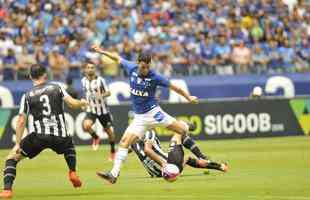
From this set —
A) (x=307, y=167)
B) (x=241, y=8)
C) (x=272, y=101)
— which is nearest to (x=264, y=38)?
(x=241, y=8)

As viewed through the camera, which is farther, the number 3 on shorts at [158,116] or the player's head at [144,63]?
the number 3 on shorts at [158,116]

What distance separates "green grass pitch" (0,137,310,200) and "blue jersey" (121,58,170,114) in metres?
1.35

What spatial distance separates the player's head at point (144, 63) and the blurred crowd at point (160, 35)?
14314 millimetres

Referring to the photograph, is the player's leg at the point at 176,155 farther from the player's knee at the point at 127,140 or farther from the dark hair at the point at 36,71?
the dark hair at the point at 36,71

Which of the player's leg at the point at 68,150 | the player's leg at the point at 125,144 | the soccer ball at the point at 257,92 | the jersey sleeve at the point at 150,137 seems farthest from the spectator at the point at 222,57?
the player's leg at the point at 68,150

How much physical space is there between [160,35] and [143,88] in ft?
58.5

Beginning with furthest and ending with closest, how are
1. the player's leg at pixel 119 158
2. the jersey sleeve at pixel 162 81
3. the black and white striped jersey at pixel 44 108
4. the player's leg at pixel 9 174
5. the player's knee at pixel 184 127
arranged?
the player's knee at pixel 184 127
the jersey sleeve at pixel 162 81
the player's leg at pixel 119 158
the black and white striped jersey at pixel 44 108
the player's leg at pixel 9 174

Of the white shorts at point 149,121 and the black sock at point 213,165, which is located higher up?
the white shorts at point 149,121

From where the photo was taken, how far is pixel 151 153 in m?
16.9

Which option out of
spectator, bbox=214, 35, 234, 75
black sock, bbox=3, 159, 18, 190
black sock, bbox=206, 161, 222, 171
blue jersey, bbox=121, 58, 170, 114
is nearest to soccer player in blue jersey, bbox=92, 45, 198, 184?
blue jersey, bbox=121, 58, 170, 114

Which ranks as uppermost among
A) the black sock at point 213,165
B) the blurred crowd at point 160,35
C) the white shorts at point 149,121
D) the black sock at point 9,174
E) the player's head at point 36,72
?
the blurred crowd at point 160,35

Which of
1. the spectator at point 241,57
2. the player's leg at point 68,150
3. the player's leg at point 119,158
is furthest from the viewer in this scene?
the spectator at point 241,57

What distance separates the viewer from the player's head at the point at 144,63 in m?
15.9

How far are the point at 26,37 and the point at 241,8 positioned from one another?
387 inches
